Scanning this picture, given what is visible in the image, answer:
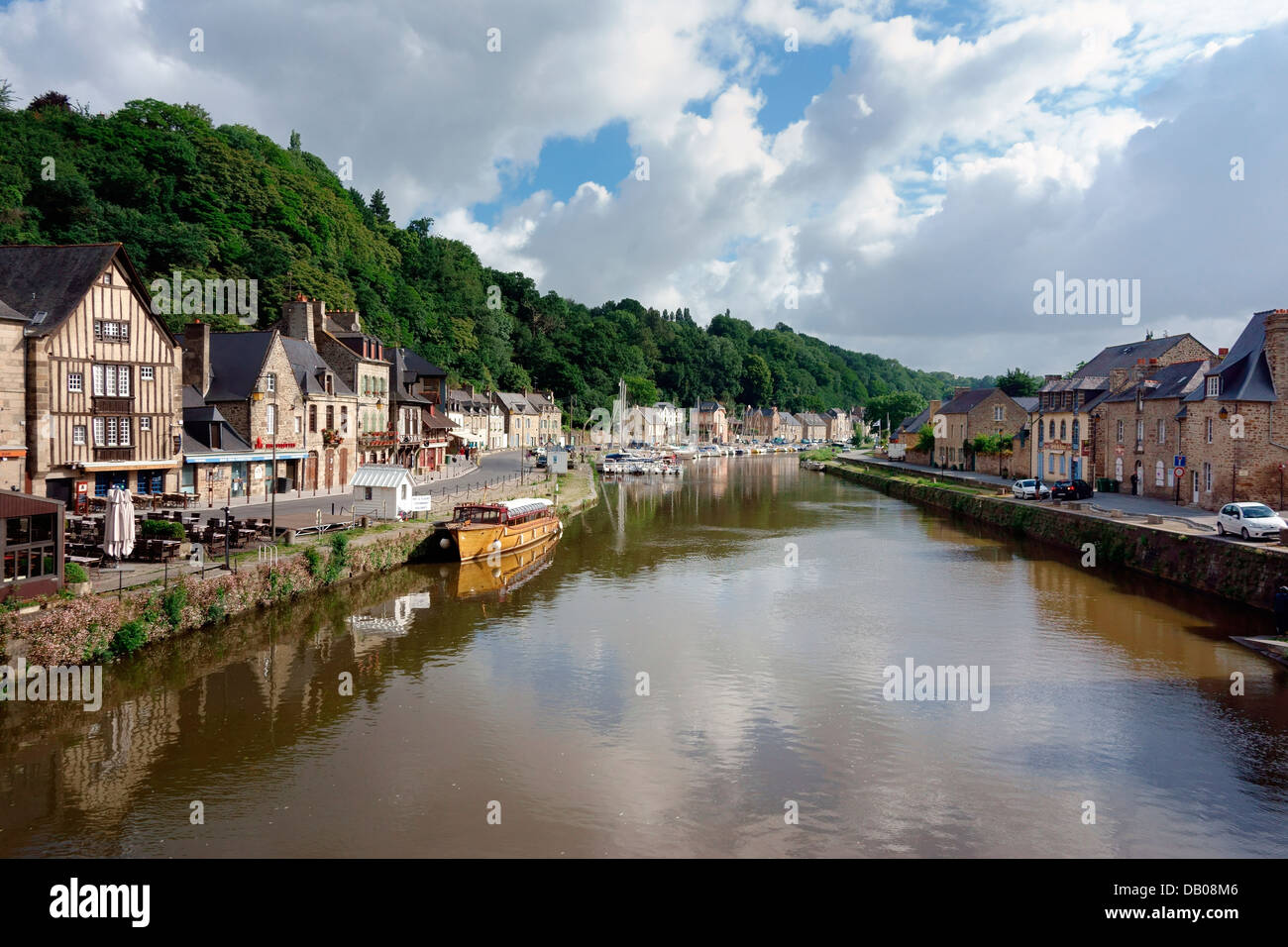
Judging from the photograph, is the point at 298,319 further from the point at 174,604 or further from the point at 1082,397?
the point at 1082,397

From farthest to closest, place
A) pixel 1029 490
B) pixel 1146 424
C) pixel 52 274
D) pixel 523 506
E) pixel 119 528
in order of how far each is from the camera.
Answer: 1. pixel 1029 490
2. pixel 1146 424
3. pixel 523 506
4. pixel 52 274
5. pixel 119 528

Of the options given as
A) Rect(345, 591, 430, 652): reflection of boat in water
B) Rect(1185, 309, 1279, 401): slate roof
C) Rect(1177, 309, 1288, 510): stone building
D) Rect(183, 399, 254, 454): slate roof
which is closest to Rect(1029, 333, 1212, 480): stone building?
Rect(1185, 309, 1279, 401): slate roof

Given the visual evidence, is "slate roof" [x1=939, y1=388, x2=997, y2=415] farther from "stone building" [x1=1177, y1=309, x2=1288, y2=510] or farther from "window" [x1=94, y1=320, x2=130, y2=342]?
"window" [x1=94, y1=320, x2=130, y2=342]

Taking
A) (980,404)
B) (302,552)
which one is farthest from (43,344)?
(980,404)

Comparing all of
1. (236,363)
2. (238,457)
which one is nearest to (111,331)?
(238,457)

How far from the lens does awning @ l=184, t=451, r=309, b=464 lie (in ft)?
108

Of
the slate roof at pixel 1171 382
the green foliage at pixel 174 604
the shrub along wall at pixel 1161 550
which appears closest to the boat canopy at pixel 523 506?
the green foliage at pixel 174 604

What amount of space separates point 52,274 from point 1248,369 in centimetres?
4385

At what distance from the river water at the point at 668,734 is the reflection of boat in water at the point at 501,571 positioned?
1.15 meters

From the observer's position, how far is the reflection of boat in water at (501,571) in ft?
93.0

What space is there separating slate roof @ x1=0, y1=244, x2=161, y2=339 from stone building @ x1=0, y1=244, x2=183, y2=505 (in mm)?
34

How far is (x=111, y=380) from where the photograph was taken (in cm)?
2947
